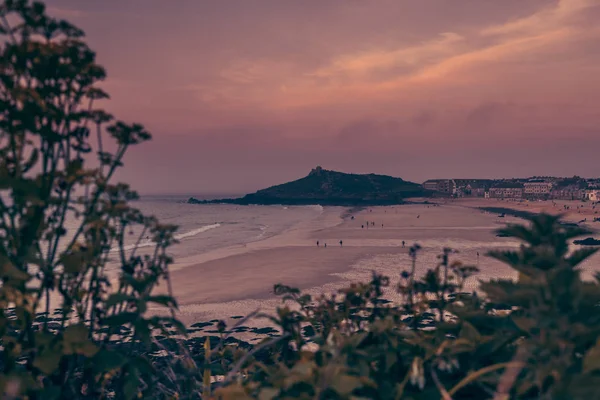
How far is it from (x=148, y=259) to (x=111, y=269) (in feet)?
89.1

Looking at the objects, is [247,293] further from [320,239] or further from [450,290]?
[320,239]

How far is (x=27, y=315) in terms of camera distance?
2.65 metres

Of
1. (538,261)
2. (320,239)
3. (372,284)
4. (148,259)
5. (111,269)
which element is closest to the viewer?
(538,261)

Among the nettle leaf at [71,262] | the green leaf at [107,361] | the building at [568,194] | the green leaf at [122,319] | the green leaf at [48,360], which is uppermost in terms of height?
the nettle leaf at [71,262]

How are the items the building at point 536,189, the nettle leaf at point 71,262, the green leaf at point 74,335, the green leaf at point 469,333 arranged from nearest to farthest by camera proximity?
the green leaf at point 469,333, the green leaf at point 74,335, the nettle leaf at point 71,262, the building at point 536,189

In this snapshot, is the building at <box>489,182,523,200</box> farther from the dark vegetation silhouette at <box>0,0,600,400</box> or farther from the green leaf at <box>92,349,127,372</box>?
the green leaf at <box>92,349,127,372</box>

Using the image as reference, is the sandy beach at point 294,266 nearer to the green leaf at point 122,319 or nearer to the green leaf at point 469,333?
the green leaf at point 469,333

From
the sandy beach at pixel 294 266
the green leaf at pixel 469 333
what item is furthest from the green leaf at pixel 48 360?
the sandy beach at pixel 294 266

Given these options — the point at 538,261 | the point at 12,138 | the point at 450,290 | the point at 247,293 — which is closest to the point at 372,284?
the point at 450,290

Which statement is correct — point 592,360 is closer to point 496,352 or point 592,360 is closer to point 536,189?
point 496,352

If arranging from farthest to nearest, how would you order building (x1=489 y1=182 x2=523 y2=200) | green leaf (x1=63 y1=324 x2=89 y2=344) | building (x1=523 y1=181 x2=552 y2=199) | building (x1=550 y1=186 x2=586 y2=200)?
building (x1=489 y1=182 x2=523 y2=200), building (x1=523 y1=181 x2=552 y2=199), building (x1=550 y1=186 x2=586 y2=200), green leaf (x1=63 y1=324 x2=89 y2=344)

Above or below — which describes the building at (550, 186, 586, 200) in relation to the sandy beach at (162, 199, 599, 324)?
above

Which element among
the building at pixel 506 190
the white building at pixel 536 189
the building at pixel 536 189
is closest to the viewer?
the building at pixel 536 189

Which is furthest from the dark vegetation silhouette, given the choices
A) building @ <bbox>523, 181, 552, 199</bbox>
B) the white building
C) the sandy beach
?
the white building
